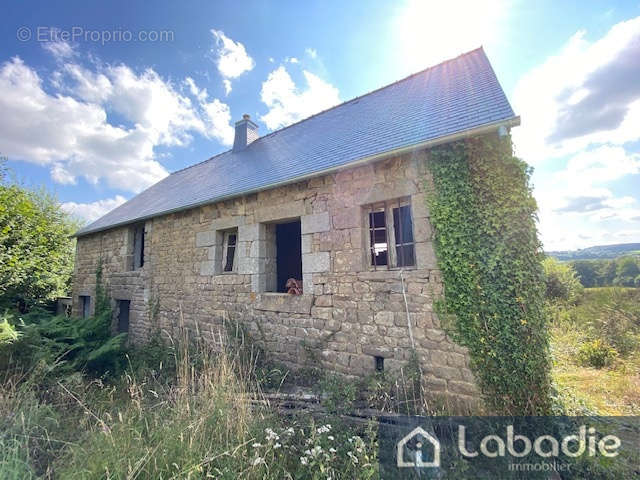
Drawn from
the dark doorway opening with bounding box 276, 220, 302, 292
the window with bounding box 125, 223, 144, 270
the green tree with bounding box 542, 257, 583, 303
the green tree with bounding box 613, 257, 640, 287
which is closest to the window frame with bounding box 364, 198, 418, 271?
the dark doorway opening with bounding box 276, 220, 302, 292

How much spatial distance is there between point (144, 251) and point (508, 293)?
24.6 feet

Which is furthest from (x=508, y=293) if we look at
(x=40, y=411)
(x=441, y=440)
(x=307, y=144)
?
(x=40, y=411)

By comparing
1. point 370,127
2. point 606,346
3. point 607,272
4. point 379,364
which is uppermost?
point 370,127

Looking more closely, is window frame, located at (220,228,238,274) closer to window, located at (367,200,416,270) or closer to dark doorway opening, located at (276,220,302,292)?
dark doorway opening, located at (276,220,302,292)

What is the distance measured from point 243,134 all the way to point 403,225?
23.3 feet

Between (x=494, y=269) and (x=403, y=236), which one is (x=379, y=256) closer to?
(x=403, y=236)

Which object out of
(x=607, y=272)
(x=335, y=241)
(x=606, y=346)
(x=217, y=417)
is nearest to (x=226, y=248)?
(x=335, y=241)

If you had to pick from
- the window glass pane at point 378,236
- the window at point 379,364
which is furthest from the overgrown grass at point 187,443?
the window glass pane at point 378,236

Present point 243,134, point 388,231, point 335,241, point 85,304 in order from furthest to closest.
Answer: point 243,134, point 85,304, point 335,241, point 388,231

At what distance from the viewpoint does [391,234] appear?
13.0 feet

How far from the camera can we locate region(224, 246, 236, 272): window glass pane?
5746 millimetres

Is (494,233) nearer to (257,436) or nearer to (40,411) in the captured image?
(257,436)

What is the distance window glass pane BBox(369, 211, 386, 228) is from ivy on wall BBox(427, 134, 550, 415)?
0.75m

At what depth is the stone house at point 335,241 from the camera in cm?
357
